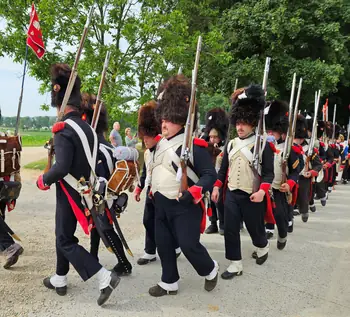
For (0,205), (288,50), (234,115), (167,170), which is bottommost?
(0,205)

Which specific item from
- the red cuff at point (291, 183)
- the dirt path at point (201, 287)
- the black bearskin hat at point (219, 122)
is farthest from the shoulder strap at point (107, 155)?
the black bearskin hat at point (219, 122)

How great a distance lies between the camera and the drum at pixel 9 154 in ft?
14.2

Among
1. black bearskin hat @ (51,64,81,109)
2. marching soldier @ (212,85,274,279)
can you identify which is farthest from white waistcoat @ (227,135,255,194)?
black bearskin hat @ (51,64,81,109)

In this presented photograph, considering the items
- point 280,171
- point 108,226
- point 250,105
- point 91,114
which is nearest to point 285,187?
point 280,171

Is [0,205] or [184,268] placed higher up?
[0,205]

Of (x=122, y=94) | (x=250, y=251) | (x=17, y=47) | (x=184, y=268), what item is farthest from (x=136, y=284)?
(x=17, y=47)

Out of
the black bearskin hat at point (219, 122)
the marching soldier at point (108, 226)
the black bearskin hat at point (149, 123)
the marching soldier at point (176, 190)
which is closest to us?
the marching soldier at point (176, 190)

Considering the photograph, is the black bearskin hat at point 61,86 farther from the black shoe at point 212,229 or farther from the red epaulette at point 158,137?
the black shoe at point 212,229

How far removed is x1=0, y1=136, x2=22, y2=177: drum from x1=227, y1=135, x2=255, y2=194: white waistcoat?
2.30 metres

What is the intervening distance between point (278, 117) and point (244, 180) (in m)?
1.91

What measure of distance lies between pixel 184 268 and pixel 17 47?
9424mm

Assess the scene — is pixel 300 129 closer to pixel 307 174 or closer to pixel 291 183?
pixel 307 174

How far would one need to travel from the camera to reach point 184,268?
4766 millimetres

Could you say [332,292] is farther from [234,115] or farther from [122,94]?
[122,94]
